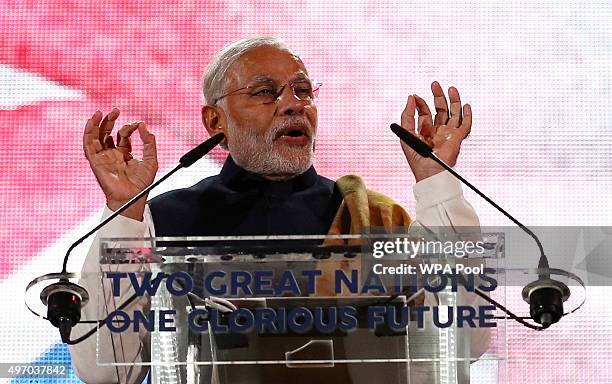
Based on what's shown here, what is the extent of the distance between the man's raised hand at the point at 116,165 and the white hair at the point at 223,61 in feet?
1.27

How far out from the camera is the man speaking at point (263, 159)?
2354 mm

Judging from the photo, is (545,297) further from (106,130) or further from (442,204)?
(106,130)

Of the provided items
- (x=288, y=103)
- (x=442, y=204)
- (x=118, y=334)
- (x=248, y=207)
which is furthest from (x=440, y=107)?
(x=118, y=334)

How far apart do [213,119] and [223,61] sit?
138 mm

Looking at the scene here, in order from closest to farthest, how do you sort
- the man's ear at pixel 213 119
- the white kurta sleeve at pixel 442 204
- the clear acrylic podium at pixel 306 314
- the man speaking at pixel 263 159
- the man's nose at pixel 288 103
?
1. the clear acrylic podium at pixel 306 314
2. the white kurta sleeve at pixel 442 204
3. the man speaking at pixel 263 159
4. the man's nose at pixel 288 103
5. the man's ear at pixel 213 119

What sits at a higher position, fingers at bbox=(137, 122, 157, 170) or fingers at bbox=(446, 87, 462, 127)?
fingers at bbox=(446, 87, 462, 127)

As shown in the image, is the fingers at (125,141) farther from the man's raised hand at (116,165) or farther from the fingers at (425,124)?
the fingers at (425,124)

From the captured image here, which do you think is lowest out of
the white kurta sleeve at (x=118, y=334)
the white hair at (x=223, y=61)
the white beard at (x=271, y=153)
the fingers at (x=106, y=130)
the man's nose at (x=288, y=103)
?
the white kurta sleeve at (x=118, y=334)

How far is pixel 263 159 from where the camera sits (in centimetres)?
267

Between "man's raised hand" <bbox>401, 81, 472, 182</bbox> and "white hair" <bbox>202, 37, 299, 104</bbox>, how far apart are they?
423mm

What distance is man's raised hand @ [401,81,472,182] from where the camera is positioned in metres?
2.31

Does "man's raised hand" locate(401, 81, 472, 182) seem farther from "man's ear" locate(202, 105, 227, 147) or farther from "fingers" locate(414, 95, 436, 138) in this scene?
"man's ear" locate(202, 105, 227, 147)

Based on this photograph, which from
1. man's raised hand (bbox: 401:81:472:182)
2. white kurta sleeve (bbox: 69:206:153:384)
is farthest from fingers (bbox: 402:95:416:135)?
white kurta sleeve (bbox: 69:206:153:384)

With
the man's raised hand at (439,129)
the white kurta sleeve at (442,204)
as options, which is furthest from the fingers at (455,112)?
the white kurta sleeve at (442,204)
